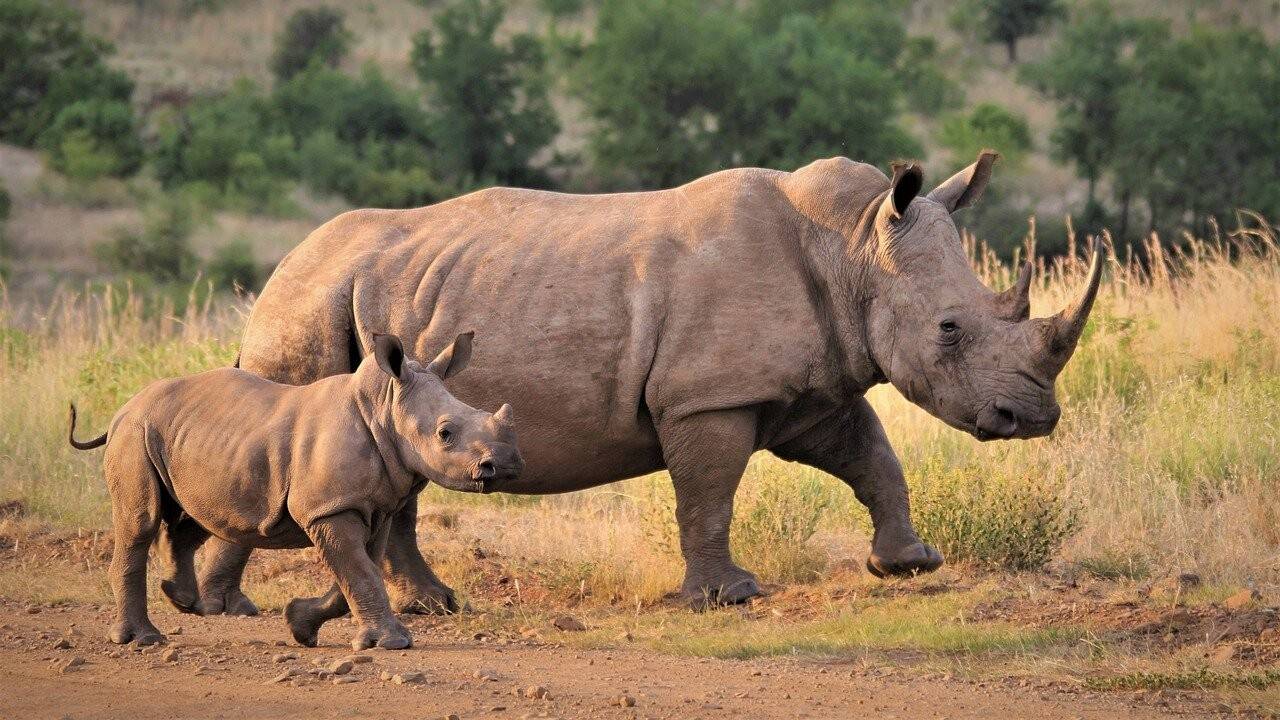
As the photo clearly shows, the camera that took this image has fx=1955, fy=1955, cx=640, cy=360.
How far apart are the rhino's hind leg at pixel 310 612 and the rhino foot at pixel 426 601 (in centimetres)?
111

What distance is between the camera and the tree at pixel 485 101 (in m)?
41.6

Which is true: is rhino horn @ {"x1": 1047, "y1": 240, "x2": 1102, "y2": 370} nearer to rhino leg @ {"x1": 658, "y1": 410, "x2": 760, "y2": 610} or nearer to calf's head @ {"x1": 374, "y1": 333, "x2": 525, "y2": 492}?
rhino leg @ {"x1": 658, "y1": 410, "x2": 760, "y2": 610}

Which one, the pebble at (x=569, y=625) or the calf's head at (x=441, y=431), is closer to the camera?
the calf's head at (x=441, y=431)

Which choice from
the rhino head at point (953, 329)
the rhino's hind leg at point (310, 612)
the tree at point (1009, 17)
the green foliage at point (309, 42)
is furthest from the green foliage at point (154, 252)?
the tree at point (1009, 17)

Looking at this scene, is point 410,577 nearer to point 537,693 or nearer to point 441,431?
point 441,431

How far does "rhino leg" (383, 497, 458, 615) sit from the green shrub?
964 inches

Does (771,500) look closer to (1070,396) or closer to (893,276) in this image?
(893,276)

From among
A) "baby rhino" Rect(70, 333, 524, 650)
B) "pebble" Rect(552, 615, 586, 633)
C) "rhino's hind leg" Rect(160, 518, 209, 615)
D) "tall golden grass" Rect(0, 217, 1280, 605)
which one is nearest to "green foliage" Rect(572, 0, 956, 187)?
"tall golden grass" Rect(0, 217, 1280, 605)

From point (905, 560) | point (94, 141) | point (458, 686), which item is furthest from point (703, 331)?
→ point (94, 141)

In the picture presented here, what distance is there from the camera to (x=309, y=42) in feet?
175

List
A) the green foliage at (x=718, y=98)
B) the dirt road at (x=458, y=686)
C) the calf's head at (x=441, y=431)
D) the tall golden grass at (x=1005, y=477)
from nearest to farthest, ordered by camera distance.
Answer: the dirt road at (x=458, y=686)
the calf's head at (x=441, y=431)
the tall golden grass at (x=1005, y=477)
the green foliage at (x=718, y=98)

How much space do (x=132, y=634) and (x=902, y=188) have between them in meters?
3.47

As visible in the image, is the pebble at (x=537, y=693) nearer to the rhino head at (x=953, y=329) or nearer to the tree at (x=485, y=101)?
the rhino head at (x=953, y=329)

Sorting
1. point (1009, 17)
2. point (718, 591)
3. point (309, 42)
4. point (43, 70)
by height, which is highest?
point (1009, 17)
